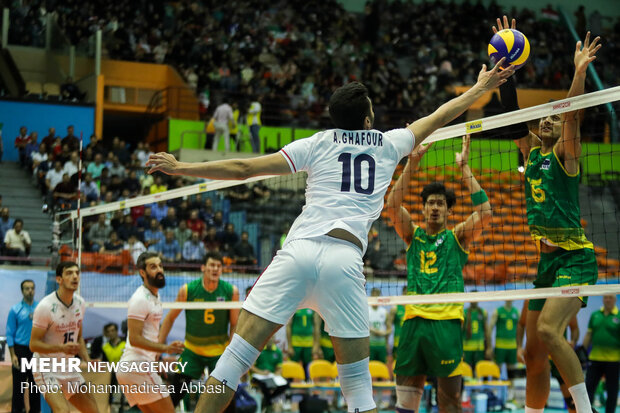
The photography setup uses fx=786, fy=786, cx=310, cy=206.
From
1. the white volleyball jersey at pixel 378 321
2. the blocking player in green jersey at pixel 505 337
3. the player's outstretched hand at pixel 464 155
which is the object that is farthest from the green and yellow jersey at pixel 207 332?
the blocking player in green jersey at pixel 505 337

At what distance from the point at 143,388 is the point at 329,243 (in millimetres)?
4144

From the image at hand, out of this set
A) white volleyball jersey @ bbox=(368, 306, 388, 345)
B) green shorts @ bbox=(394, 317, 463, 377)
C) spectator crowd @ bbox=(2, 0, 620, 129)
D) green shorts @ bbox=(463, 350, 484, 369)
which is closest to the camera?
green shorts @ bbox=(394, 317, 463, 377)

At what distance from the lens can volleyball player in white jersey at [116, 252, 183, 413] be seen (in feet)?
25.7

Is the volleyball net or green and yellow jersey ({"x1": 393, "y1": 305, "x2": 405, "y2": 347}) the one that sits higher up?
the volleyball net

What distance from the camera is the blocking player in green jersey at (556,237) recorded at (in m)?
5.86

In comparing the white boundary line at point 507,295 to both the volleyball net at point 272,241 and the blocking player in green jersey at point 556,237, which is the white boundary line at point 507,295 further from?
the volleyball net at point 272,241

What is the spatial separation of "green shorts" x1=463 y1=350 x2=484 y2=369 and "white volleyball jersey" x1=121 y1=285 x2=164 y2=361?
8129 millimetres

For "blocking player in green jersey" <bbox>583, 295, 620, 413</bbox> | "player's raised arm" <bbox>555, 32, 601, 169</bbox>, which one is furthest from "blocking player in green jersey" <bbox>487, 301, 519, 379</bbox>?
"player's raised arm" <bbox>555, 32, 601, 169</bbox>

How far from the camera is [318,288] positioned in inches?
174

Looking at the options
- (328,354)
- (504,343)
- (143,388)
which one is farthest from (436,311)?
(504,343)

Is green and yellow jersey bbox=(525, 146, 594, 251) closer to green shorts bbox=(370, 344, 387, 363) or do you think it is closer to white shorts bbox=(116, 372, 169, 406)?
white shorts bbox=(116, 372, 169, 406)

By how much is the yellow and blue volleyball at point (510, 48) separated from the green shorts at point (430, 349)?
7.60ft

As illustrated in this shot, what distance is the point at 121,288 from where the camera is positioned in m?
13.6

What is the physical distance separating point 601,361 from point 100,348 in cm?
786
